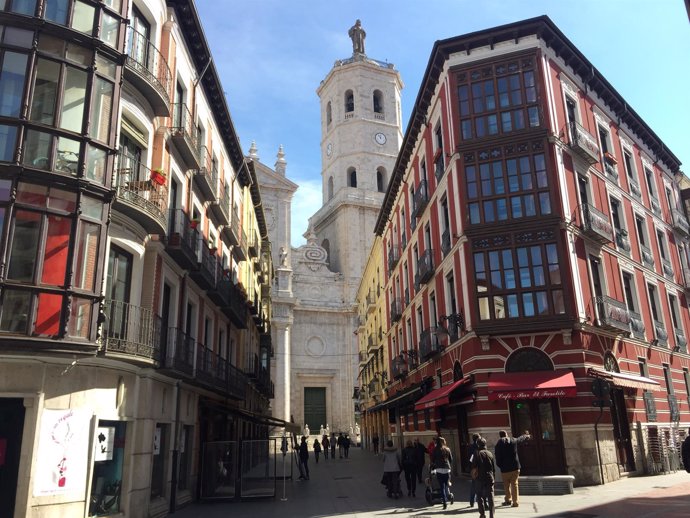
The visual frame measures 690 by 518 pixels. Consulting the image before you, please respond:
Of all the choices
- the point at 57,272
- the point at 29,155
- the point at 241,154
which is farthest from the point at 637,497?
the point at 241,154

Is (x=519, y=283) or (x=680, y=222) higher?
(x=680, y=222)

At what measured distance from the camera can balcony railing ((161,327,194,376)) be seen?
12.9 metres

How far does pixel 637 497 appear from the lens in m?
13.1

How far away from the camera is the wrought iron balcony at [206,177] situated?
1683cm

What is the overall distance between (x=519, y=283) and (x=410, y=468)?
245 inches

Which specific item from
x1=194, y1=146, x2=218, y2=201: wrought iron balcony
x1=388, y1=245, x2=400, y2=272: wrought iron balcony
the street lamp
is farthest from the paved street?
x1=388, y1=245, x2=400, y2=272: wrought iron balcony

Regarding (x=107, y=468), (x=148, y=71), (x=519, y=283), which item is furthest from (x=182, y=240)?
(x=519, y=283)

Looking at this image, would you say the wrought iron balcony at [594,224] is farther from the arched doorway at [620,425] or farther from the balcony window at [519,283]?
the arched doorway at [620,425]

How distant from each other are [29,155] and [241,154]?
14.6 metres

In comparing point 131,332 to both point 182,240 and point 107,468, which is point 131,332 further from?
point 182,240

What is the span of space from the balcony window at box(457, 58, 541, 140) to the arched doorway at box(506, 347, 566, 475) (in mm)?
7210

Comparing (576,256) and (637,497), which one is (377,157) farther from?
(637,497)

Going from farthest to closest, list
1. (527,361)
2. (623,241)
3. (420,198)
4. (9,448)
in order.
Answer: (420,198), (623,241), (527,361), (9,448)

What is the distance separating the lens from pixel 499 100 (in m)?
19.2
